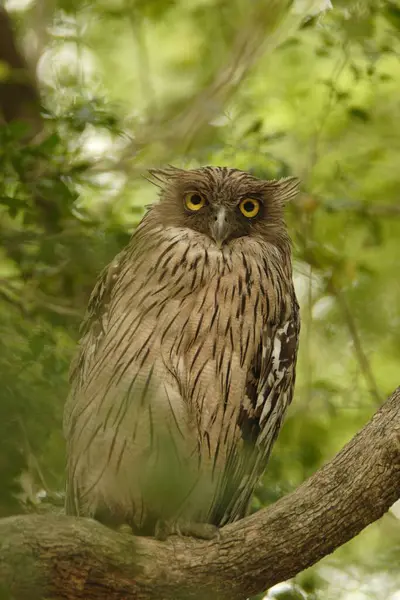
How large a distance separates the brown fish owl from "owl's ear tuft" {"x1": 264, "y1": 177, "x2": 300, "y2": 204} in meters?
0.14

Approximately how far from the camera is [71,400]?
4051 mm

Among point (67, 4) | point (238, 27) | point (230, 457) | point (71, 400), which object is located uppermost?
point (238, 27)

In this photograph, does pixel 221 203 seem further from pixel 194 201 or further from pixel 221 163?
pixel 221 163

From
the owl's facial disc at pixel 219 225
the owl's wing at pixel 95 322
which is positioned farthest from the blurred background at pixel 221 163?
the owl's facial disc at pixel 219 225

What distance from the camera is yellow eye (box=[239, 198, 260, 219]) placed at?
4.33m

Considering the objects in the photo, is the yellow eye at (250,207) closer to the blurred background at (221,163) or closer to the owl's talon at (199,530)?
the blurred background at (221,163)

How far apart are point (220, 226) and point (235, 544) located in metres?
1.43

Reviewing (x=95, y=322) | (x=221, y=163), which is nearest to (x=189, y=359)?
(x=95, y=322)

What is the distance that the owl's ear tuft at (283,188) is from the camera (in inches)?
176

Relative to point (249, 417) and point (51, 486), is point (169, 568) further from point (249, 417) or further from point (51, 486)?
point (51, 486)

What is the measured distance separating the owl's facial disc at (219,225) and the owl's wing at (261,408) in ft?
1.39

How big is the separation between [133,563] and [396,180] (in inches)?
159

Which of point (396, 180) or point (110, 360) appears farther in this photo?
point (396, 180)

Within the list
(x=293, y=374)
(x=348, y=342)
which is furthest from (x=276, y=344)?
(x=348, y=342)
